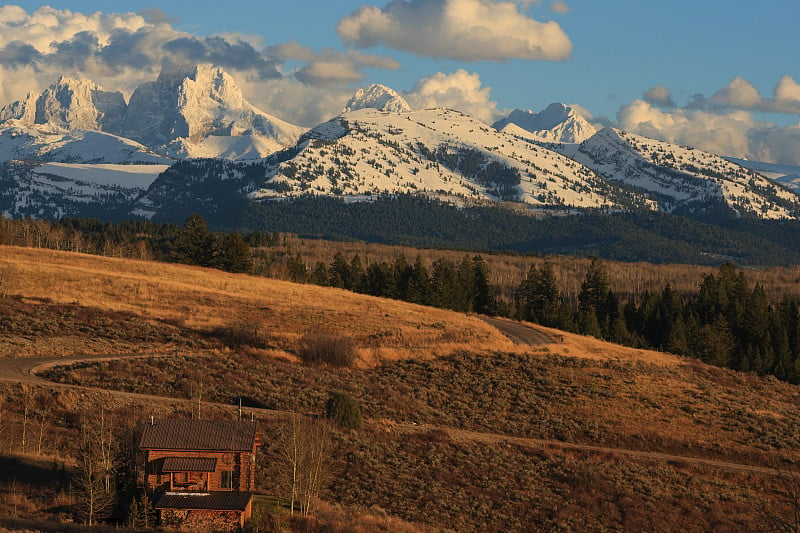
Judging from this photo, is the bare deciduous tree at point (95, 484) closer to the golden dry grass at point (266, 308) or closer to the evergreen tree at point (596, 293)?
the golden dry grass at point (266, 308)

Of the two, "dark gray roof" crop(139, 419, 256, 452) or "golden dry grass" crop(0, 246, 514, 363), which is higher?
"golden dry grass" crop(0, 246, 514, 363)

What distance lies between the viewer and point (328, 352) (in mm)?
87375

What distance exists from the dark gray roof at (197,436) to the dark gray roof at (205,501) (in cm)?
218

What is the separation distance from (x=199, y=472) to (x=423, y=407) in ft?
116

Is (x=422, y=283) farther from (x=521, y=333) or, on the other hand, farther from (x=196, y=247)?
(x=196, y=247)

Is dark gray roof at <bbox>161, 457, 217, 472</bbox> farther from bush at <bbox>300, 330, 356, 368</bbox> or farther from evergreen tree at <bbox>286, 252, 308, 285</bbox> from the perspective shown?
evergreen tree at <bbox>286, 252, 308, 285</bbox>

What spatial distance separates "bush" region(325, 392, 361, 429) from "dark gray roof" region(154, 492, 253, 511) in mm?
22351

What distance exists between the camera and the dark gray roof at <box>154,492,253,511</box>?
4362cm

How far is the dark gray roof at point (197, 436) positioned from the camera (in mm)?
45125

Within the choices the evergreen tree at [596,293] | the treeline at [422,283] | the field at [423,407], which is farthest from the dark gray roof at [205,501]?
the evergreen tree at [596,293]

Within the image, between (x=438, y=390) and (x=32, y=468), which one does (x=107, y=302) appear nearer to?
(x=438, y=390)

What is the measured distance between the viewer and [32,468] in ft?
166

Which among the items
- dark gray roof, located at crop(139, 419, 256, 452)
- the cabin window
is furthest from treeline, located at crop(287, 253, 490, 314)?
the cabin window

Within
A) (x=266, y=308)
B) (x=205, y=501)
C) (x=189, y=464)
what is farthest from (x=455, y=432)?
(x=266, y=308)
